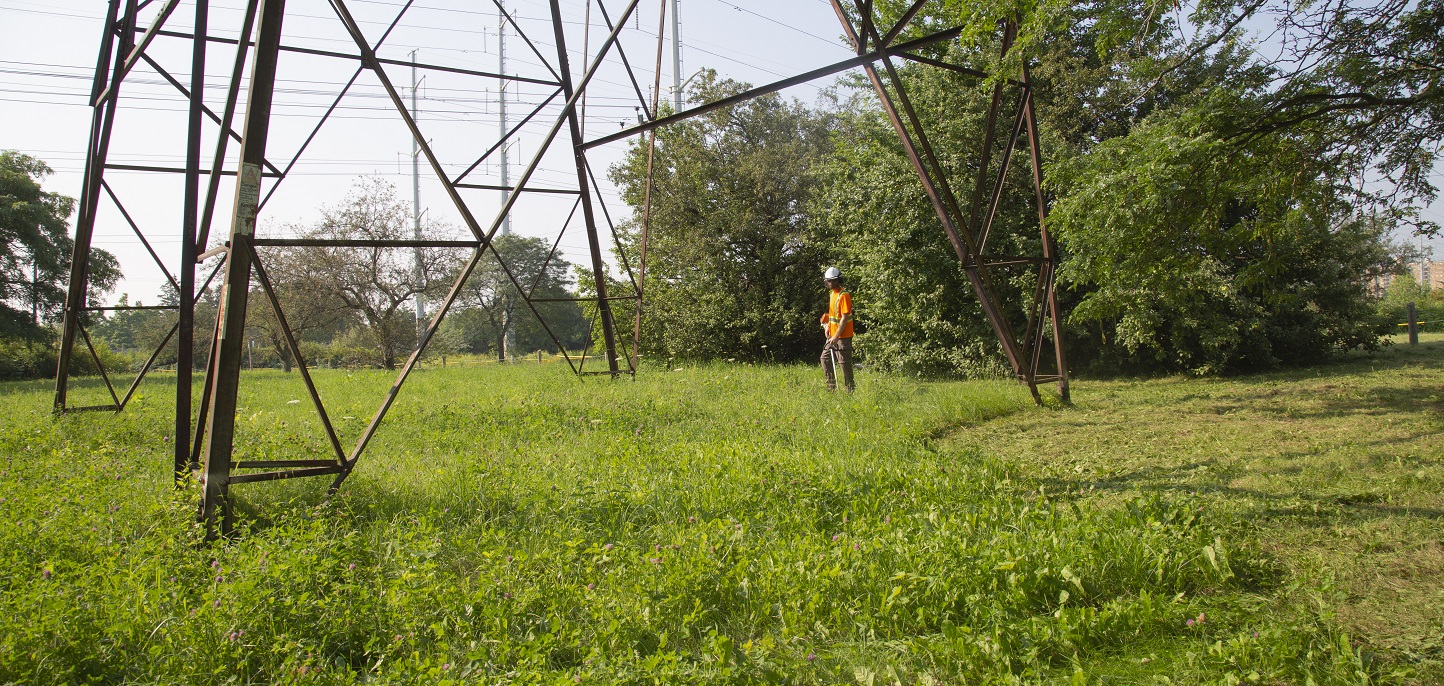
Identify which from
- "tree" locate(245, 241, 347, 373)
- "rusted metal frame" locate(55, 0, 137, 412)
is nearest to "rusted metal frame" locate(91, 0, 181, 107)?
"rusted metal frame" locate(55, 0, 137, 412)

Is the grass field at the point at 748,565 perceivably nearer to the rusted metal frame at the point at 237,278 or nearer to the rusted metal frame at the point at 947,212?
the rusted metal frame at the point at 237,278

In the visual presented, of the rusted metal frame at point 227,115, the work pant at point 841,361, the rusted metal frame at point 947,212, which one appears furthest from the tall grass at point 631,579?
the work pant at point 841,361

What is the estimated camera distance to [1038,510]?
416 centimetres

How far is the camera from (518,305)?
51.1 meters

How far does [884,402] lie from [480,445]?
460 cm

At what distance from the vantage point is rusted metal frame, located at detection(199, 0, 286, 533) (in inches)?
167

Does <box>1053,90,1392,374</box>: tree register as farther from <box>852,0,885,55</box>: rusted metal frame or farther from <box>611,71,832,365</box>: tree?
<box>611,71,832,365</box>: tree

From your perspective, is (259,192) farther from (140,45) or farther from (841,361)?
(841,361)

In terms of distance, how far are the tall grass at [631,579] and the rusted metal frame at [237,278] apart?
21cm

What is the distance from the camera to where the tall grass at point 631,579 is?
2.68 meters

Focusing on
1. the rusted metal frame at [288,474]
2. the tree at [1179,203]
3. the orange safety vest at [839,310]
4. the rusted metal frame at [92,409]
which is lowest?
the rusted metal frame at [288,474]

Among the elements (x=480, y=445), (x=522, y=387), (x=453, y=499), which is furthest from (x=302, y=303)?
(x=453, y=499)

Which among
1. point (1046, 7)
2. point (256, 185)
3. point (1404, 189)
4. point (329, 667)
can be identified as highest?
point (1046, 7)

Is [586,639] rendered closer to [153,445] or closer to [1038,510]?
[1038,510]
